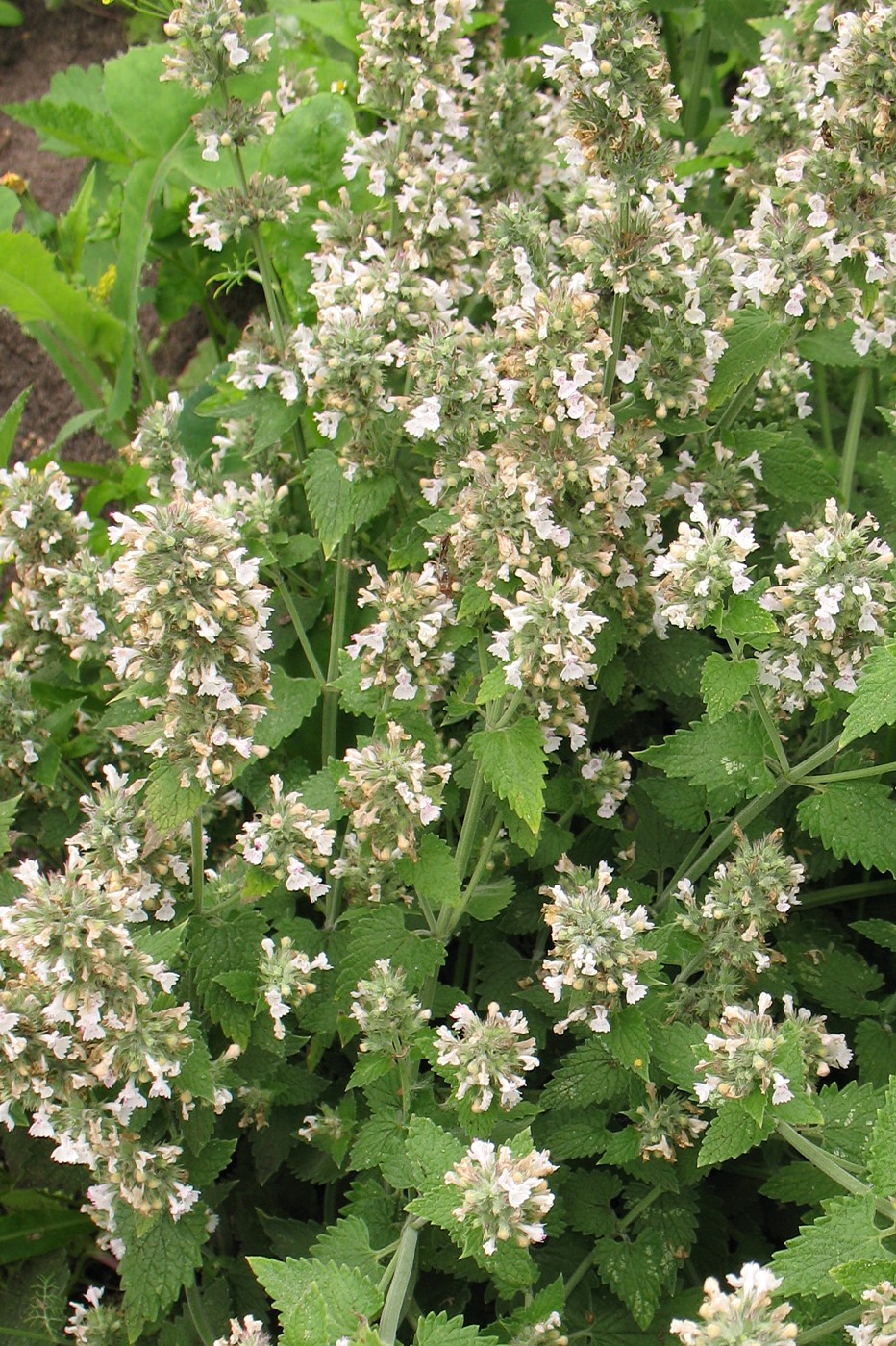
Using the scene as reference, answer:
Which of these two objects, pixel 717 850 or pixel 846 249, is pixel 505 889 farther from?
pixel 846 249

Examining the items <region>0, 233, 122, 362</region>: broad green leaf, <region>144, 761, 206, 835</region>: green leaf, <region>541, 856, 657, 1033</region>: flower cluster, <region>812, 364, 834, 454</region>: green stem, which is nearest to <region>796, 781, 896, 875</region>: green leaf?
<region>541, 856, 657, 1033</region>: flower cluster

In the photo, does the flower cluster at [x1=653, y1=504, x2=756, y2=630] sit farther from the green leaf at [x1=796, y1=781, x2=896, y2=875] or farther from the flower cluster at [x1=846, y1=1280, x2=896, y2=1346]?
the flower cluster at [x1=846, y1=1280, x2=896, y2=1346]

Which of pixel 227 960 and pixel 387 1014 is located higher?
pixel 227 960

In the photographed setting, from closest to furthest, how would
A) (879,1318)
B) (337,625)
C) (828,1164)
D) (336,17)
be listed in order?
(879,1318) → (828,1164) → (337,625) → (336,17)

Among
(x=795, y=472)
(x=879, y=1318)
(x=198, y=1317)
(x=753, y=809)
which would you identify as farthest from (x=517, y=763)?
(x=198, y=1317)

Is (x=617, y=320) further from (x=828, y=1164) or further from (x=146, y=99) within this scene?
(x=146, y=99)

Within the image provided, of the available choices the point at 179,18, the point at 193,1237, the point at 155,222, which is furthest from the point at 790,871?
the point at 155,222

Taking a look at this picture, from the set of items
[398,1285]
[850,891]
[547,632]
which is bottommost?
[850,891]
